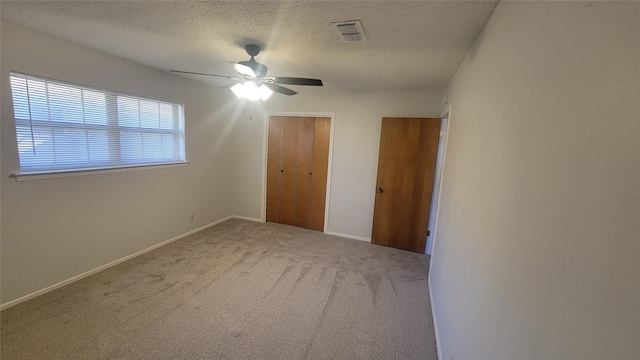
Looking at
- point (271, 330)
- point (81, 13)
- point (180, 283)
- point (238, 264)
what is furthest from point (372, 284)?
point (81, 13)

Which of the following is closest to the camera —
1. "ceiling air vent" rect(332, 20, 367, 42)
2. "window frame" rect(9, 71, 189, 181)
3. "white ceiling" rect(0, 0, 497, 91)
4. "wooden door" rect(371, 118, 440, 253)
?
"white ceiling" rect(0, 0, 497, 91)

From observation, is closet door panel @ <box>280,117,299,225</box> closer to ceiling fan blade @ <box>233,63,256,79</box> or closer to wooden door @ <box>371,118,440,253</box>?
wooden door @ <box>371,118,440,253</box>

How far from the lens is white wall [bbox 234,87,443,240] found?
3.76 m

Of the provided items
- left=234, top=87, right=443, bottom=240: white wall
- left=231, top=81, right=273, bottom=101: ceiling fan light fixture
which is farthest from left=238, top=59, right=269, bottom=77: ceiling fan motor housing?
left=234, top=87, right=443, bottom=240: white wall

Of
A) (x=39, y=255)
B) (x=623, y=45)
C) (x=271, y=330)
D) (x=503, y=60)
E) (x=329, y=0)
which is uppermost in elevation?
(x=329, y=0)

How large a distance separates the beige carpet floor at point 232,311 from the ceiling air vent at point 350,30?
7.81 feet

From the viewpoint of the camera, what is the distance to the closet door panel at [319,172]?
423cm

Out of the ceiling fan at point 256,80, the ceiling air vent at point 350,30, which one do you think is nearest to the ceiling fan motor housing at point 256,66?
the ceiling fan at point 256,80

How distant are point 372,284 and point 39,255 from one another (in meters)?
3.32

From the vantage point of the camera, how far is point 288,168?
4.56 meters

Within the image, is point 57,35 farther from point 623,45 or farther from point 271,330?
point 623,45

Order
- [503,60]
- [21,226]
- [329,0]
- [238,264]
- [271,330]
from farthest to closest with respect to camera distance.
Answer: [238,264]
[21,226]
[271,330]
[329,0]
[503,60]

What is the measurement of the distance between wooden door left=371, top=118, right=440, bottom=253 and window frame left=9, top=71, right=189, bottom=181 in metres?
3.07

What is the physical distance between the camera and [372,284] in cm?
288
